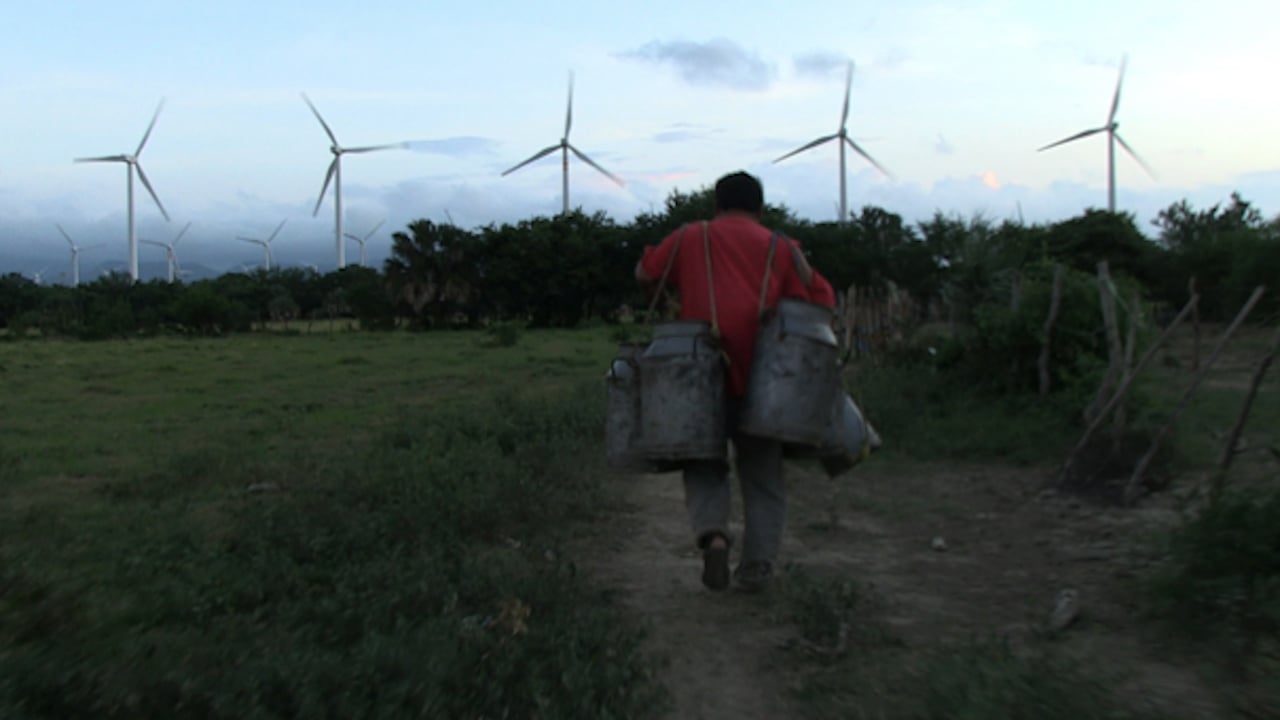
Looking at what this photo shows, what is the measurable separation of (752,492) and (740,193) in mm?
1208

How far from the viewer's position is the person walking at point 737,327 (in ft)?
12.6

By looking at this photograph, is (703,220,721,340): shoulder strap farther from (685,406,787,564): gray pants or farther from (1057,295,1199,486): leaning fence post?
A: (1057,295,1199,486): leaning fence post

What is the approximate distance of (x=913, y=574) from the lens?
14.4 feet

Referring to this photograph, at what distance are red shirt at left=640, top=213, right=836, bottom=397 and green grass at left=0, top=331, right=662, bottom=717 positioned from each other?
1.12 m

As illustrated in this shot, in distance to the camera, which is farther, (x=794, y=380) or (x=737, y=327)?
(x=737, y=327)

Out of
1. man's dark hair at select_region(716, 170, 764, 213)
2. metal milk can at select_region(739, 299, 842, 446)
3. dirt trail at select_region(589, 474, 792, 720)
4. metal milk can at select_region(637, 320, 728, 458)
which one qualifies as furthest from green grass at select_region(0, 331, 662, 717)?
man's dark hair at select_region(716, 170, 764, 213)

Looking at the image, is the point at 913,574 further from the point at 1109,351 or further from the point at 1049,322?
the point at 1049,322

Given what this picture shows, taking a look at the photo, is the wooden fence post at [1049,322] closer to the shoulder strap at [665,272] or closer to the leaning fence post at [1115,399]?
the leaning fence post at [1115,399]

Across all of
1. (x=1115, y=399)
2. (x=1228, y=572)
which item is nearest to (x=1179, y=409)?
(x=1115, y=399)

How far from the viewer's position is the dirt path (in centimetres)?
307

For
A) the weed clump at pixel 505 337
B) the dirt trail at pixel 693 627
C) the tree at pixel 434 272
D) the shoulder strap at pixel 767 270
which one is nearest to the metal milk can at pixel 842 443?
the shoulder strap at pixel 767 270

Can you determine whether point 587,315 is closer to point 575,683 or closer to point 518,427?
point 518,427

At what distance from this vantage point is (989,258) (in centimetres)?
1570

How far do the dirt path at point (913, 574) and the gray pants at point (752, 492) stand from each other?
0.22 meters
